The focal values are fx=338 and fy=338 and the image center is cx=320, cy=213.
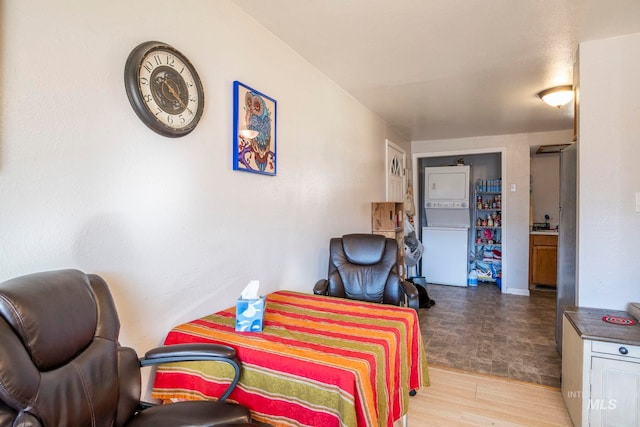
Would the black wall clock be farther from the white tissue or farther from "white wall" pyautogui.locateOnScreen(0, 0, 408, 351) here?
the white tissue

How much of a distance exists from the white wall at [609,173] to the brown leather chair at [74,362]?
2.44 m

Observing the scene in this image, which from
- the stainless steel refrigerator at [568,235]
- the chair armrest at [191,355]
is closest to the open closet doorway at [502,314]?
the stainless steel refrigerator at [568,235]

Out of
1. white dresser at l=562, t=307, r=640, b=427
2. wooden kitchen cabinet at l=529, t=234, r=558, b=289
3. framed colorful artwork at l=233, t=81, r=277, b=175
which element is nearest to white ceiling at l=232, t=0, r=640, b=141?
framed colorful artwork at l=233, t=81, r=277, b=175

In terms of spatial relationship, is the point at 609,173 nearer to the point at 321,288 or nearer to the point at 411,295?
the point at 411,295

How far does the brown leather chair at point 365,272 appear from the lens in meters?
2.59

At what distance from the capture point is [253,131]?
6.73 ft

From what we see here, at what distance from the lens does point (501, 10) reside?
197cm

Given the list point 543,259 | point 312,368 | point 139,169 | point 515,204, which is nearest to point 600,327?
point 312,368

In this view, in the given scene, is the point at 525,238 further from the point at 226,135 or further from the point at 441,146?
the point at 226,135

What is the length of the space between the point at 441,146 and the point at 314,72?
141 inches

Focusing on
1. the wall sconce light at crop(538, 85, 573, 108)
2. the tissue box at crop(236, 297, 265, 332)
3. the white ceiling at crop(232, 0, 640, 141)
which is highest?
the white ceiling at crop(232, 0, 640, 141)

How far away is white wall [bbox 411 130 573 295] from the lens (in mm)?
5219

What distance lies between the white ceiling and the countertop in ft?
6.00

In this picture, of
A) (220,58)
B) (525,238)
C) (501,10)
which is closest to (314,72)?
(220,58)
